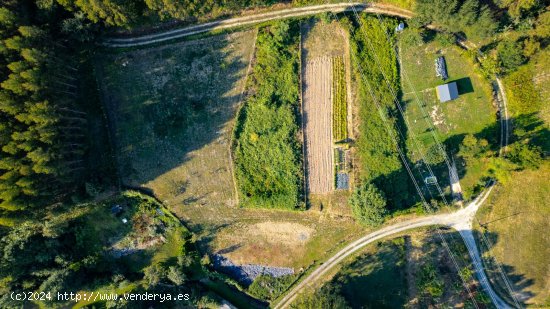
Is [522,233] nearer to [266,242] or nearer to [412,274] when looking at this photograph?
[412,274]

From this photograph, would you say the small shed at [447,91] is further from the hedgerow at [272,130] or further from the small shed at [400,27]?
the hedgerow at [272,130]

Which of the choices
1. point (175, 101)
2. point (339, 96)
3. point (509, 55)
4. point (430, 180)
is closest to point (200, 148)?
point (175, 101)

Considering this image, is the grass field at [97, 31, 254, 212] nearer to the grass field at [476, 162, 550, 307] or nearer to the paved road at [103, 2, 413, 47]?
the paved road at [103, 2, 413, 47]

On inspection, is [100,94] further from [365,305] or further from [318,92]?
[365,305]

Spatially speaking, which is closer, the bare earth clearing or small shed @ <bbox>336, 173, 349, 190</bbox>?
the bare earth clearing

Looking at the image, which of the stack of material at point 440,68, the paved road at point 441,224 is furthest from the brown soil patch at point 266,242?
the stack of material at point 440,68

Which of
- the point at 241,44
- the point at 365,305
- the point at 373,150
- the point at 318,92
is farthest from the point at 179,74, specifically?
the point at 365,305

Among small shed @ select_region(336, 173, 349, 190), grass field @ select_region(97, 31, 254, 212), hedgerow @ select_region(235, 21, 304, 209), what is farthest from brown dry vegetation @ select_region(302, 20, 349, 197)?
grass field @ select_region(97, 31, 254, 212)

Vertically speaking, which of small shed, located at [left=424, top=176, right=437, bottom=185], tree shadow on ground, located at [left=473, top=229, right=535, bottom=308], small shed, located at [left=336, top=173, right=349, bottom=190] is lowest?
tree shadow on ground, located at [left=473, top=229, right=535, bottom=308]
